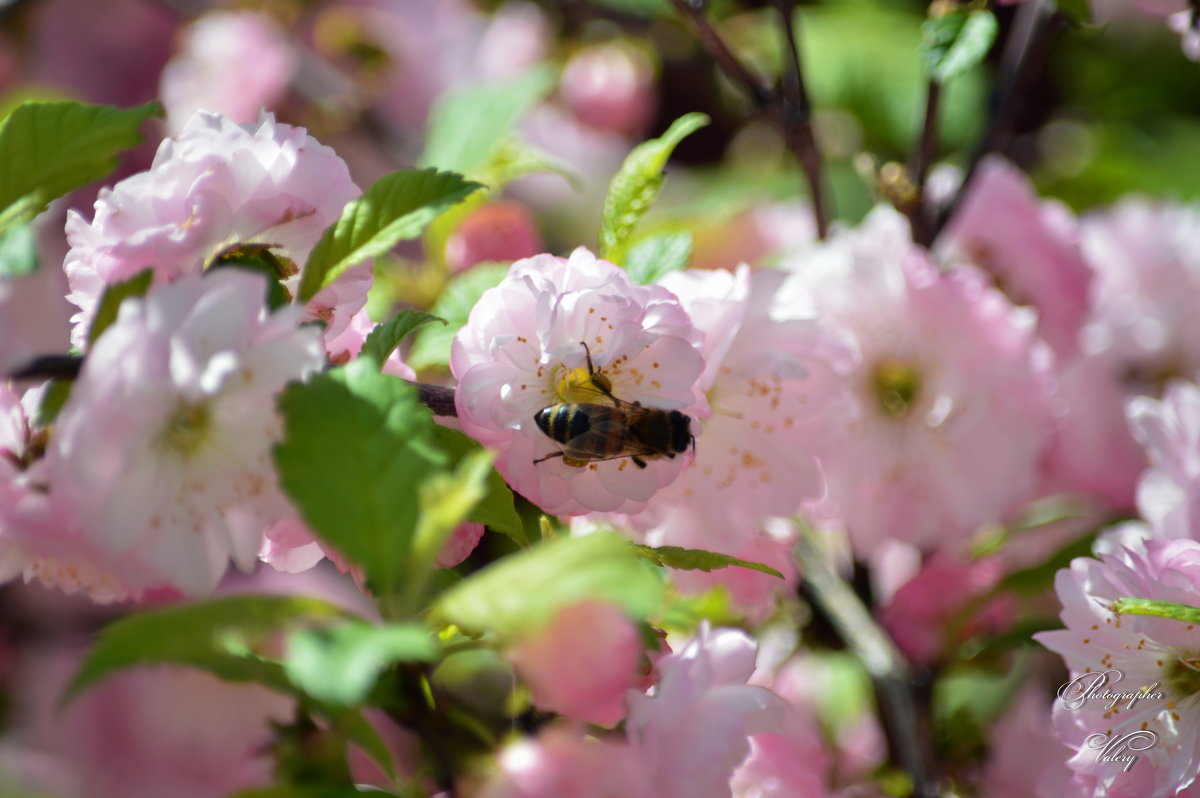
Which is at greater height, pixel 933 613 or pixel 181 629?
pixel 181 629

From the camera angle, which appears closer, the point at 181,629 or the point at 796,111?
the point at 181,629

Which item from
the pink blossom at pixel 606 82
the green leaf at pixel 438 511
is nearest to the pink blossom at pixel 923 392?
the green leaf at pixel 438 511

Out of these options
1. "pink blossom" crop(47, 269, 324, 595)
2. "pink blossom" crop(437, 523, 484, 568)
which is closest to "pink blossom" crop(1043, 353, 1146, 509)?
"pink blossom" crop(437, 523, 484, 568)

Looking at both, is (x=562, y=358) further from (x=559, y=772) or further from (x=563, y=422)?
(x=559, y=772)

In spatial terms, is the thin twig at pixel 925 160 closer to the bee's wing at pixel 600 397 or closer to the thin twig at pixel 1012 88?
the thin twig at pixel 1012 88

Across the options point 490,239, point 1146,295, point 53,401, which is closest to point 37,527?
point 53,401

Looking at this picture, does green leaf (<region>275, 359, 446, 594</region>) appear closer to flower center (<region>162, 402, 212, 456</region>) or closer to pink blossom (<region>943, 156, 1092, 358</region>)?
flower center (<region>162, 402, 212, 456</region>)
